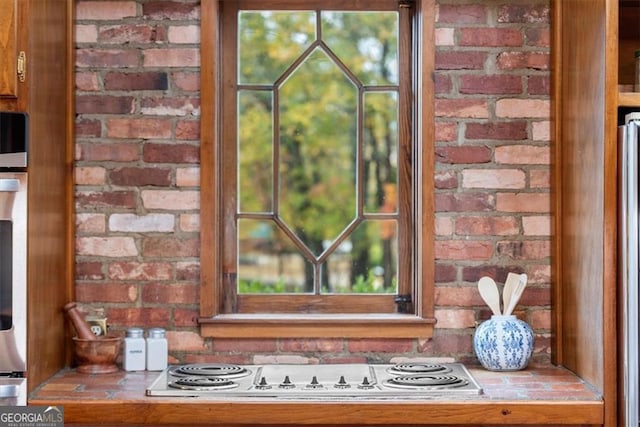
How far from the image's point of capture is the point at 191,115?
9.45 ft

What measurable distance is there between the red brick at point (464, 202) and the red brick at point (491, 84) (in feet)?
1.13

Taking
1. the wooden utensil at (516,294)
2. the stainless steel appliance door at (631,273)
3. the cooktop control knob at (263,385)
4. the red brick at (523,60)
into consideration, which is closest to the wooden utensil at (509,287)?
the wooden utensil at (516,294)

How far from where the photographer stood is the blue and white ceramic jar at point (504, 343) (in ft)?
8.77

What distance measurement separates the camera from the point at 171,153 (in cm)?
288

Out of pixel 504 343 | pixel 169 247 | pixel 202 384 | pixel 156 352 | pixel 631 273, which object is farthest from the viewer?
pixel 169 247

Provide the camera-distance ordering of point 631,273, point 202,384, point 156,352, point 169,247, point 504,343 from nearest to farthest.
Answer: point 631,273
point 202,384
point 504,343
point 156,352
point 169,247

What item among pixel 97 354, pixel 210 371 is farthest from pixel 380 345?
pixel 97 354

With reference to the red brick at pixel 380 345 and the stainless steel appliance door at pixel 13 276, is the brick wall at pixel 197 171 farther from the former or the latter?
the stainless steel appliance door at pixel 13 276

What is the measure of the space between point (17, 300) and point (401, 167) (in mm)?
1329

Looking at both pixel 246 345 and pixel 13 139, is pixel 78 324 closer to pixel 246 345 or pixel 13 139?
pixel 246 345

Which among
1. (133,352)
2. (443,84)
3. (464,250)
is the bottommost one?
(133,352)

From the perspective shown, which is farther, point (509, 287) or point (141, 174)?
point (141, 174)

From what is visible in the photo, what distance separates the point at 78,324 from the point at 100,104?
2.40ft

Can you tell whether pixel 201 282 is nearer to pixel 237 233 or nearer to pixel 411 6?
pixel 237 233
